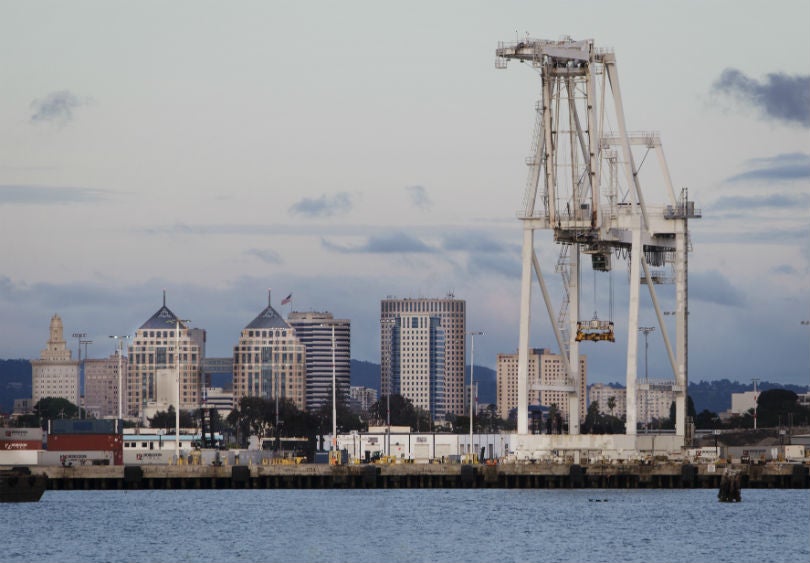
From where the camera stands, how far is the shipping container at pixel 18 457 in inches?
5079

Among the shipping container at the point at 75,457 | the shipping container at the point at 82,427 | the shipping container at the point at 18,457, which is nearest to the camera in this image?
the shipping container at the point at 18,457

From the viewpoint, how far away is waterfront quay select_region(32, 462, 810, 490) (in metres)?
97.1

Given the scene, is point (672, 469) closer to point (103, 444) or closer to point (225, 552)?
point (225, 552)

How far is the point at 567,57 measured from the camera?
90062mm

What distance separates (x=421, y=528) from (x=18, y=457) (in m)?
62.6

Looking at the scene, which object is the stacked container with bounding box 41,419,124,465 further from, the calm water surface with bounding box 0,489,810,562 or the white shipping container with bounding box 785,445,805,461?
the white shipping container with bounding box 785,445,805,461

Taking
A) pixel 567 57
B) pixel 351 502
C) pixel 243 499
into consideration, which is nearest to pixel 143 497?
pixel 243 499

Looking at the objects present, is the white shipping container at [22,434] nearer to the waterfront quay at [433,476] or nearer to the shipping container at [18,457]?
the shipping container at [18,457]

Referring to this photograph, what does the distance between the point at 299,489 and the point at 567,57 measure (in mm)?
34846

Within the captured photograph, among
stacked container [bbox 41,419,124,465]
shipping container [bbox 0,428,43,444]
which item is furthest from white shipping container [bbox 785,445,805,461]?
shipping container [bbox 0,428,43,444]

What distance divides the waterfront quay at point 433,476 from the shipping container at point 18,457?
20.9 meters

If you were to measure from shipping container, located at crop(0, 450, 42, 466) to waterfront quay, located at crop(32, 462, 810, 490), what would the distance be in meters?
20.9

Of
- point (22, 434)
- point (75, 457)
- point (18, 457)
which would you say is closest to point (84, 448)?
point (75, 457)

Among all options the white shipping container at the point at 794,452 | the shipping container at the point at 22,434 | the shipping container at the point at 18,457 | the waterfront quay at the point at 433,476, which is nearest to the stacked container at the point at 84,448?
the shipping container at the point at 18,457
